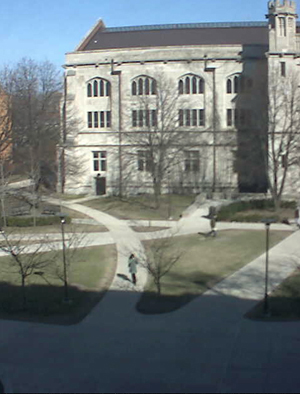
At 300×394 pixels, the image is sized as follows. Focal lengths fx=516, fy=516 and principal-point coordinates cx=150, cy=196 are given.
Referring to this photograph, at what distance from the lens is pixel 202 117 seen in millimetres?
47031

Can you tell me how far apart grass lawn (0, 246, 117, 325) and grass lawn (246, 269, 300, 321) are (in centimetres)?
571

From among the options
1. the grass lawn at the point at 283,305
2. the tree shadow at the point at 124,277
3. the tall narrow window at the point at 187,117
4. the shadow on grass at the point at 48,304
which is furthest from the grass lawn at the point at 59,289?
the tall narrow window at the point at 187,117

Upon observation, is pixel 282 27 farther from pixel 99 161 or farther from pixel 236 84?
pixel 99 161

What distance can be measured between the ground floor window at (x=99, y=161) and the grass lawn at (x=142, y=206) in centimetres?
445

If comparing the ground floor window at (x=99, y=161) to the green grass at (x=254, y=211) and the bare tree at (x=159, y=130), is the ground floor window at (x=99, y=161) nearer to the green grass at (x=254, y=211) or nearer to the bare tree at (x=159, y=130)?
the bare tree at (x=159, y=130)

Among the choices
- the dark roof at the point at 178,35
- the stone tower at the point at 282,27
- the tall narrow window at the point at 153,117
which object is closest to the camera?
the stone tower at the point at 282,27

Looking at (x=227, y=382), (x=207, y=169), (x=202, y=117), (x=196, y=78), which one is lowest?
(x=227, y=382)

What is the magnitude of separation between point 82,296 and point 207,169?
2908 cm

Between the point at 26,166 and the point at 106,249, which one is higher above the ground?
the point at 26,166

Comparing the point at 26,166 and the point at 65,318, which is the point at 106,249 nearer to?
the point at 65,318

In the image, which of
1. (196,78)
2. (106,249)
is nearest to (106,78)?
(196,78)

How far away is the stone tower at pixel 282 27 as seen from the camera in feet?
137

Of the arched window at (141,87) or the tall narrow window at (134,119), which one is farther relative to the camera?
the tall narrow window at (134,119)

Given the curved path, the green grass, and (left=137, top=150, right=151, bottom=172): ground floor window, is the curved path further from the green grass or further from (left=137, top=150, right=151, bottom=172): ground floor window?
the green grass
